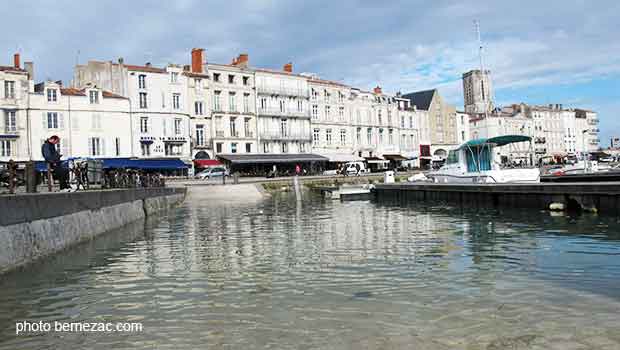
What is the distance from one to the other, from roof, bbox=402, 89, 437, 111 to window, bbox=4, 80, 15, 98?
198ft

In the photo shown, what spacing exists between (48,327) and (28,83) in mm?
45561

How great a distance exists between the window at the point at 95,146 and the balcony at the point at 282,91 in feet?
67.3

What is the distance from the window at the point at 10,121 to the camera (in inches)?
1789

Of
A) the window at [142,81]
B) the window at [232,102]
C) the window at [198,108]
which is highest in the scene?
the window at [142,81]

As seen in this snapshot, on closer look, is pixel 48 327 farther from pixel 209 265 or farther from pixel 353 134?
pixel 353 134

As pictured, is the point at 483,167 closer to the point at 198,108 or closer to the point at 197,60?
the point at 198,108

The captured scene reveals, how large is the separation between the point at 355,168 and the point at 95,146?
30504 millimetres

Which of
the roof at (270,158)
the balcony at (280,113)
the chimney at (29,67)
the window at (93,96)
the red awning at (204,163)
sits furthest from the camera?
the balcony at (280,113)

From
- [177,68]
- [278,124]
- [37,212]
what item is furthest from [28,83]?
[37,212]

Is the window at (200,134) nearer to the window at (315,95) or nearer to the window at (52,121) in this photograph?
the window at (52,121)

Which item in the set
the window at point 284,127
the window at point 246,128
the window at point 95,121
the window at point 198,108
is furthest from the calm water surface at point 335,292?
the window at point 284,127

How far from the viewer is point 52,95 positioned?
47812 mm

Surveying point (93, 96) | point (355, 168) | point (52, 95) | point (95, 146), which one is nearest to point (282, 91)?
point (355, 168)

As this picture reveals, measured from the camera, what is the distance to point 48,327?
22.7 ft
